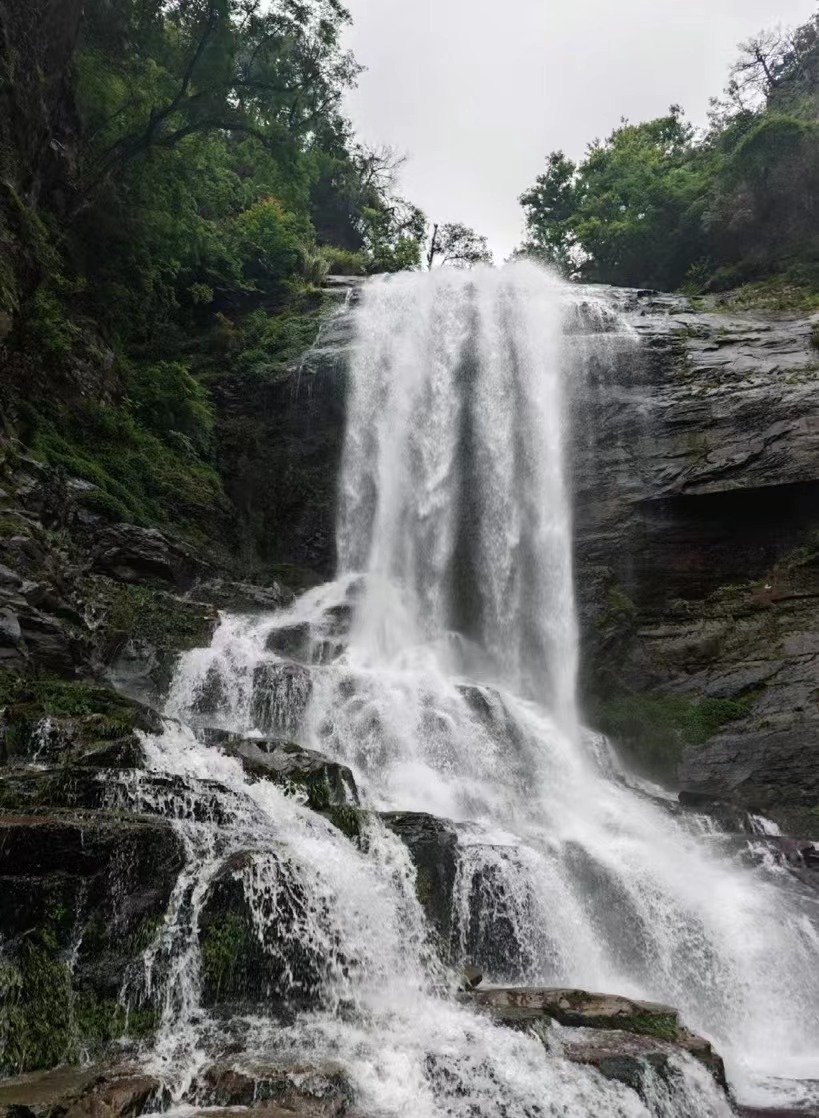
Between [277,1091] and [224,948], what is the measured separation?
1.62m

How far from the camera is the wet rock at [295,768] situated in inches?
329

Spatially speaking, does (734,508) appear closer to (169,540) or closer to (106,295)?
(169,540)

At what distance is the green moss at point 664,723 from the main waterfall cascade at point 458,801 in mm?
602

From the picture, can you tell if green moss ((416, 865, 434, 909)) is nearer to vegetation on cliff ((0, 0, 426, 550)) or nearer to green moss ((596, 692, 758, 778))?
green moss ((596, 692, 758, 778))

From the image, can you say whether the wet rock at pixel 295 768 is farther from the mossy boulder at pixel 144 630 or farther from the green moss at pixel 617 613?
the green moss at pixel 617 613

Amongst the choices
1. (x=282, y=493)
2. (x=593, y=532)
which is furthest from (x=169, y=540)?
(x=593, y=532)

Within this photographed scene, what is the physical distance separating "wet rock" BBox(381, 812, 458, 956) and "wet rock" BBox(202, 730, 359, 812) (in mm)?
706

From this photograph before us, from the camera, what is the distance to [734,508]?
51.2ft

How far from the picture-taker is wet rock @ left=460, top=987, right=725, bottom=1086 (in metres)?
5.41

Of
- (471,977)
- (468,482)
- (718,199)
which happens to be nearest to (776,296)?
(718,199)

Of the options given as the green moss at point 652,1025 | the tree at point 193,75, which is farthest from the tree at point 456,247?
the green moss at point 652,1025

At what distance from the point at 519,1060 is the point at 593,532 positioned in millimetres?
12532

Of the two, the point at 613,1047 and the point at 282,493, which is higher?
the point at 282,493

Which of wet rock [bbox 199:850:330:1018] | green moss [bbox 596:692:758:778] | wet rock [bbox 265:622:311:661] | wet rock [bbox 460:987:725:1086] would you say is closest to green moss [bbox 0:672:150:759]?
wet rock [bbox 199:850:330:1018]
